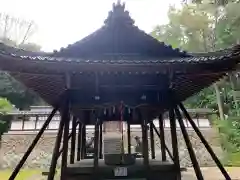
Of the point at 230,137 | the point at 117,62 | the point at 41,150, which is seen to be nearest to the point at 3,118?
the point at 41,150

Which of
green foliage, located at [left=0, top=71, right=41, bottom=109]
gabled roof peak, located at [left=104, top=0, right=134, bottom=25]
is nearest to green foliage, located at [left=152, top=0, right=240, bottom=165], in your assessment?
gabled roof peak, located at [left=104, top=0, right=134, bottom=25]

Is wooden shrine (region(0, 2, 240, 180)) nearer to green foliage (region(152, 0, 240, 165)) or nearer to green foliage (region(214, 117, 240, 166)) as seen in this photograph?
green foliage (region(214, 117, 240, 166))

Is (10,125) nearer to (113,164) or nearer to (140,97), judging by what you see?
(113,164)

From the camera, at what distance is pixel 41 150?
18.8m

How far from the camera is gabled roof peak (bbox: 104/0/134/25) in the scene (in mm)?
6355

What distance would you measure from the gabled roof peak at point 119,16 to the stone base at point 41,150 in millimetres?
12897

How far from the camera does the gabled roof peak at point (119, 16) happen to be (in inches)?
250

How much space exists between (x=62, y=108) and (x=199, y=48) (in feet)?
75.1

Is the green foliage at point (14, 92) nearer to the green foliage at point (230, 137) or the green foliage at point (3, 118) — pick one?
the green foliage at point (3, 118)

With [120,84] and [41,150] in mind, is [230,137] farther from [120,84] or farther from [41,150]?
[120,84]

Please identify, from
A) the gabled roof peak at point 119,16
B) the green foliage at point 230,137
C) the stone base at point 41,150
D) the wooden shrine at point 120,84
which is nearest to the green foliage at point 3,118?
the stone base at point 41,150

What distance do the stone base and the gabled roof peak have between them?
1290cm

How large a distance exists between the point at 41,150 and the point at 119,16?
1465 centimetres

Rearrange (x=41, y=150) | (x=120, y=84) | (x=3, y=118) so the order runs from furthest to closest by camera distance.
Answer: (x=3, y=118)
(x=41, y=150)
(x=120, y=84)
